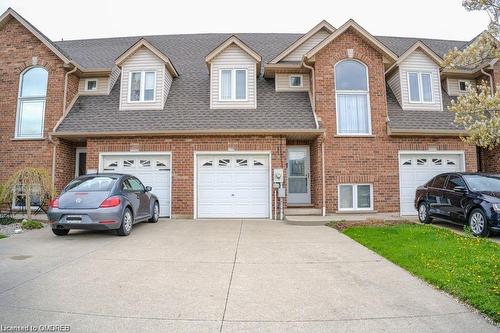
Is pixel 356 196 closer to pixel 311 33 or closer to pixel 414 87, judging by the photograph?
pixel 414 87

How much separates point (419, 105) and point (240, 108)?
715cm

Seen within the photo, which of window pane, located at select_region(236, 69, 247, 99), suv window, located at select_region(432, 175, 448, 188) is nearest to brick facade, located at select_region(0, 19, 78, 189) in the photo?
window pane, located at select_region(236, 69, 247, 99)

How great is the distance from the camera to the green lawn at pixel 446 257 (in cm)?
408

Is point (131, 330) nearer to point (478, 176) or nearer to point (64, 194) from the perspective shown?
point (64, 194)

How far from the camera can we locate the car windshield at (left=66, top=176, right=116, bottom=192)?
7.98 metres

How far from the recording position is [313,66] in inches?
485

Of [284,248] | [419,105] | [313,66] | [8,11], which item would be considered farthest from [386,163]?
[8,11]

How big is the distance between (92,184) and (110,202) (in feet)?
3.12

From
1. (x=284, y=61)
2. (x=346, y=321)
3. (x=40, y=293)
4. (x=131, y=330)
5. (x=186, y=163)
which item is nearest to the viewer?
(x=131, y=330)

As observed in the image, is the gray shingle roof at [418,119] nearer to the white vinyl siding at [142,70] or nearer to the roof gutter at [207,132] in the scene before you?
the roof gutter at [207,132]

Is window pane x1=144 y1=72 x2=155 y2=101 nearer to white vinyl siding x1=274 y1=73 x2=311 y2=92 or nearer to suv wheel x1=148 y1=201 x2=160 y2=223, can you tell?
suv wheel x1=148 y1=201 x2=160 y2=223

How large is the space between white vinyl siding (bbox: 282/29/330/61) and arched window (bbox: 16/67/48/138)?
9919 millimetres

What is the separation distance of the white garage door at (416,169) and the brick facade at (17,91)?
13.0 m

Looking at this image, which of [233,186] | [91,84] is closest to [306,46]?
[233,186]
